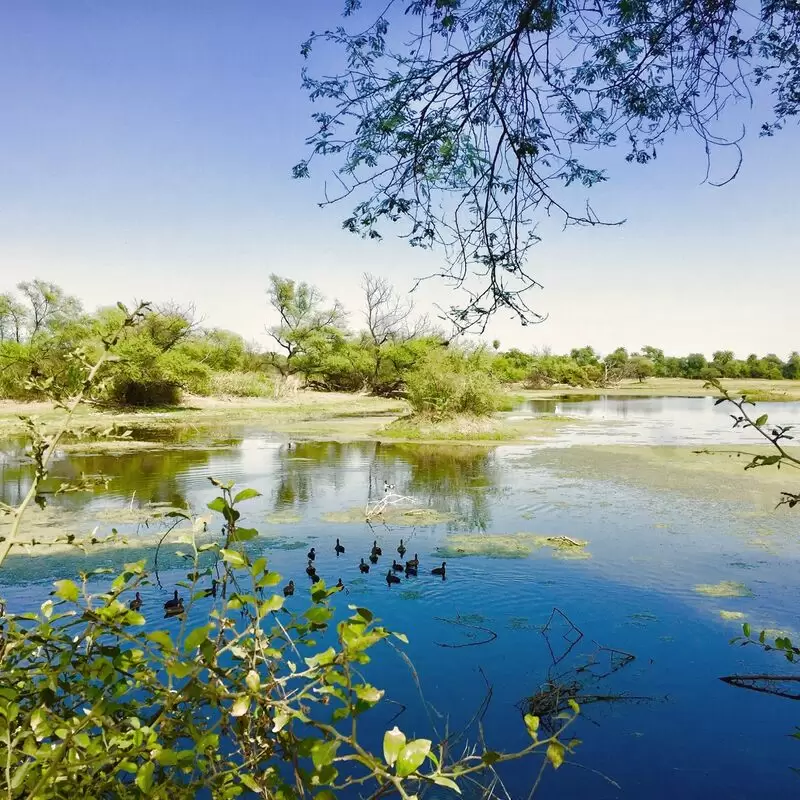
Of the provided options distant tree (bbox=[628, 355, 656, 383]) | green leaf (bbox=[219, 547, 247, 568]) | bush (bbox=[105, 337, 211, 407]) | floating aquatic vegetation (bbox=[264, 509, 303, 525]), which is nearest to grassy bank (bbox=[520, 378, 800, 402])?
distant tree (bbox=[628, 355, 656, 383])

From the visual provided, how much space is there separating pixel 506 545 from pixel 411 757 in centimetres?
801

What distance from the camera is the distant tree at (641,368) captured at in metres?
77.4

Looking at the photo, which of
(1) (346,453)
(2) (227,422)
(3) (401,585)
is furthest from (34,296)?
(3) (401,585)

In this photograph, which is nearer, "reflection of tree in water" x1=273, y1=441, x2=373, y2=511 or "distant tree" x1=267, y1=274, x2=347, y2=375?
"reflection of tree in water" x1=273, y1=441, x2=373, y2=511

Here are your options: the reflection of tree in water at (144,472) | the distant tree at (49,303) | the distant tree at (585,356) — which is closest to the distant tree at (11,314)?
the distant tree at (49,303)

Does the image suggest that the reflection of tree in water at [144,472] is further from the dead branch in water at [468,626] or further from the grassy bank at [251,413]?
the dead branch in water at [468,626]

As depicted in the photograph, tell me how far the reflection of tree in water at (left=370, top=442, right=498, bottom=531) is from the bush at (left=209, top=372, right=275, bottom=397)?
736 inches

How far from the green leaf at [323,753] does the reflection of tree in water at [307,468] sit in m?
10.0

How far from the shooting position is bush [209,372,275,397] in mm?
36188

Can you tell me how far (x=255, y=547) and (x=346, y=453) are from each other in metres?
9.25

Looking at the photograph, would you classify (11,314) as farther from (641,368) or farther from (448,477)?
(641,368)

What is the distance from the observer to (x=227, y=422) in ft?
90.2

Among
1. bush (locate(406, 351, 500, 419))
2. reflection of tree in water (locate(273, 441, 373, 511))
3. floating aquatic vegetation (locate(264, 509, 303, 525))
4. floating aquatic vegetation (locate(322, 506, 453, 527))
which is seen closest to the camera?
floating aquatic vegetation (locate(264, 509, 303, 525))

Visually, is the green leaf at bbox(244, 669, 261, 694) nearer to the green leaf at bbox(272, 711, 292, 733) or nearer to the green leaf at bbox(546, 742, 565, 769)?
the green leaf at bbox(272, 711, 292, 733)
